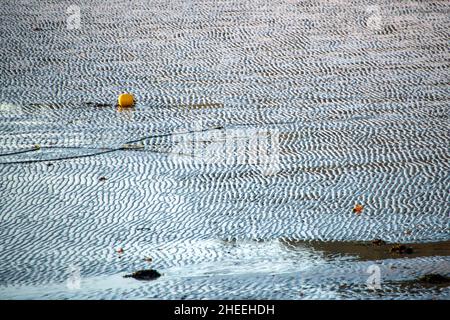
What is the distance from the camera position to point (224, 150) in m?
4.66

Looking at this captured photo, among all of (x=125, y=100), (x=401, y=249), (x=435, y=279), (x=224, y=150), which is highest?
(x=125, y=100)

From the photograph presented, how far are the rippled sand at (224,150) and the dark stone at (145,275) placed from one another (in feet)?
0.14

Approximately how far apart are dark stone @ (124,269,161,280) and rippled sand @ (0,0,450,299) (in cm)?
4

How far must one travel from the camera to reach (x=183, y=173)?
436 cm

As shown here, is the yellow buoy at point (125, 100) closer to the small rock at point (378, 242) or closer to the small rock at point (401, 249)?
the small rock at point (378, 242)

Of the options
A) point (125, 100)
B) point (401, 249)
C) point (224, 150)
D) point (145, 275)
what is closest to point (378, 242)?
point (401, 249)

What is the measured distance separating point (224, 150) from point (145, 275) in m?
1.55

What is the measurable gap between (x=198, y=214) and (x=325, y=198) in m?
0.62

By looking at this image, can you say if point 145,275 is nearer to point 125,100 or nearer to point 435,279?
point 435,279

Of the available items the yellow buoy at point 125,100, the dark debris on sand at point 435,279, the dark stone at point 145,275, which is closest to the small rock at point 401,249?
the dark debris on sand at point 435,279

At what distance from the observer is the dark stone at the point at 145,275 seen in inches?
126

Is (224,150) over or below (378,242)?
over

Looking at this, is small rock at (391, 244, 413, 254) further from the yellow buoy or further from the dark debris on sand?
the yellow buoy
